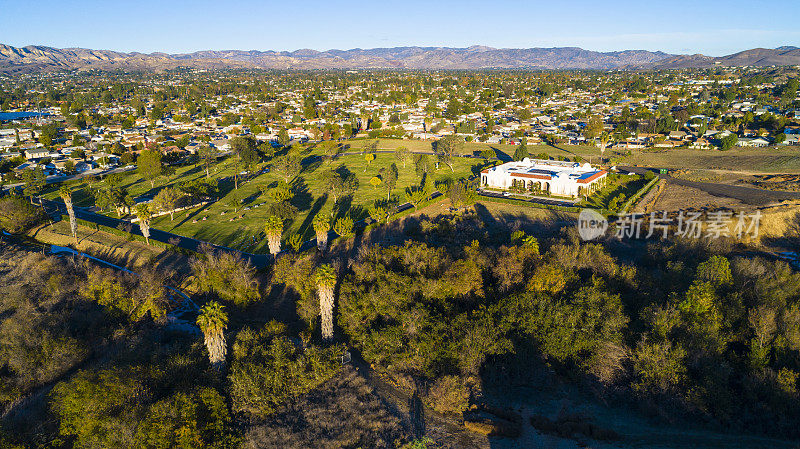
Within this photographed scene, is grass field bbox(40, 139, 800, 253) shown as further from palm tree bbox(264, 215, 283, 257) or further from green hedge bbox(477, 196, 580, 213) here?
palm tree bbox(264, 215, 283, 257)

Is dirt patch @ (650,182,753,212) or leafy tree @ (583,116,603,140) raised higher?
leafy tree @ (583,116,603,140)

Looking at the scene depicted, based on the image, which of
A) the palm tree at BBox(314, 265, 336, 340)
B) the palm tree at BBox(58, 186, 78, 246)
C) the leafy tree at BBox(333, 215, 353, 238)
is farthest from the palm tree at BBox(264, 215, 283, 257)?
the palm tree at BBox(58, 186, 78, 246)

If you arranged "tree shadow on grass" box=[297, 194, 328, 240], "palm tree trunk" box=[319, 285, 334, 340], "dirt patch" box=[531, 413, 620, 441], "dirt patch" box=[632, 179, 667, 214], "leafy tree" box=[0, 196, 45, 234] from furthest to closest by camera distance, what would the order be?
"dirt patch" box=[632, 179, 667, 214], "tree shadow on grass" box=[297, 194, 328, 240], "leafy tree" box=[0, 196, 45, 234], "palm tree trunk" box=[319, 285, 334, 340], "dirt patch" box=[531, 413, 620, 441]

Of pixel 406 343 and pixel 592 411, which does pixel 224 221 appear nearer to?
pixel 406 343

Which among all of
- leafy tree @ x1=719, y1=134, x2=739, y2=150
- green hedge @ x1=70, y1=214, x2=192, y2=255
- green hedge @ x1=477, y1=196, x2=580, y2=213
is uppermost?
leafy tree @ x1=719, y1=134, x2=739, y2=150

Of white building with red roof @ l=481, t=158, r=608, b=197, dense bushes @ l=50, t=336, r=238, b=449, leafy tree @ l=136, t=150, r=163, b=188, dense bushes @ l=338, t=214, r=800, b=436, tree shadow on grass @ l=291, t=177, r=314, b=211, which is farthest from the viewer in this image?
leafy tree @ l=136, t=150, r=163, b=188

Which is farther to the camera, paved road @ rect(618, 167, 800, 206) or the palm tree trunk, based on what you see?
paved road @ rect(618, 167, 800, 206)

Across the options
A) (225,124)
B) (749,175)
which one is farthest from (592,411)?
(225,124)

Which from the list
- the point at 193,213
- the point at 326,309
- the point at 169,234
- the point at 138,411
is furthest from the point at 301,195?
the point at 138,411
